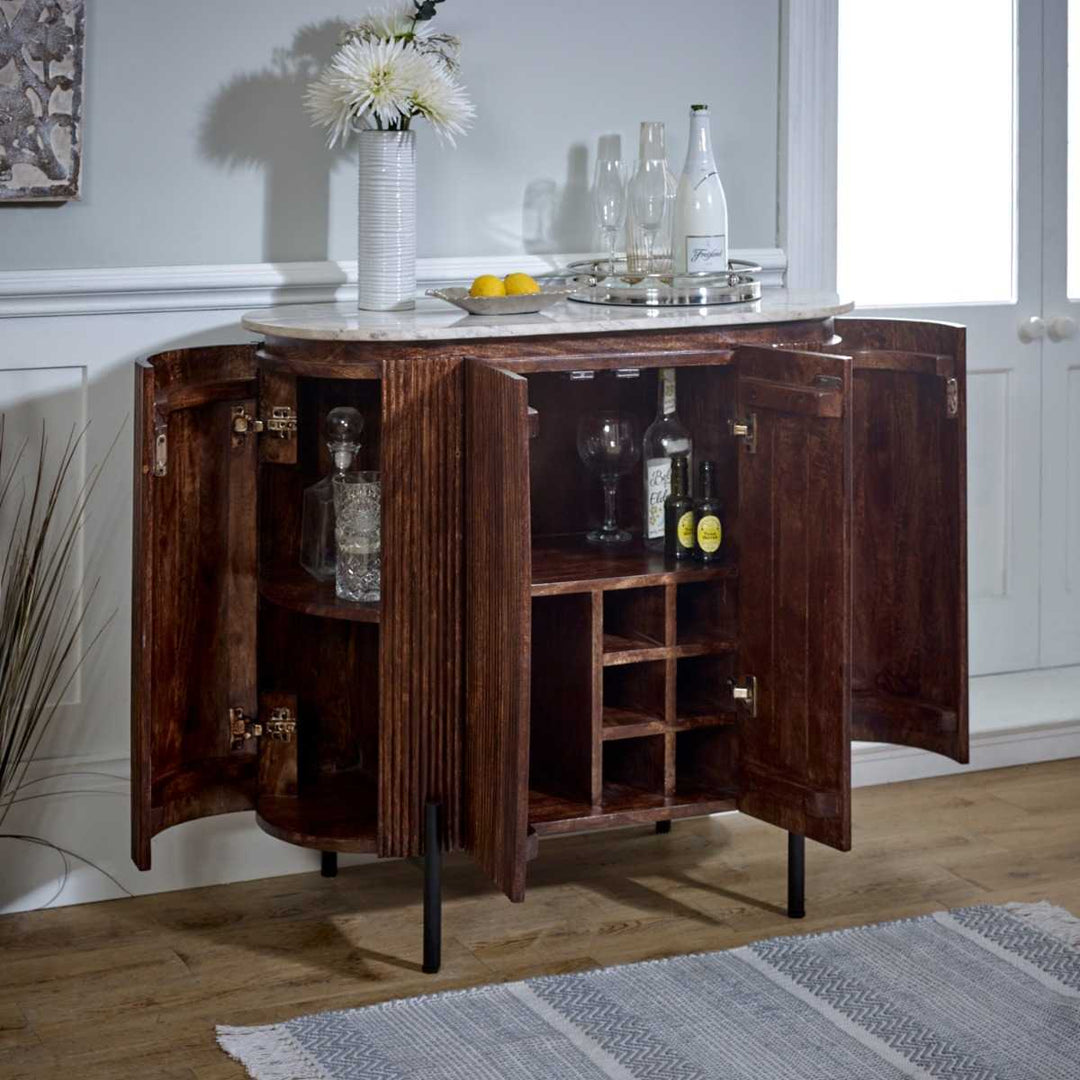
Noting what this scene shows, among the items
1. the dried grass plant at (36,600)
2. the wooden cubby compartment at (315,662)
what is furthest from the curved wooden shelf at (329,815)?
the dried grass plant at (36,600)

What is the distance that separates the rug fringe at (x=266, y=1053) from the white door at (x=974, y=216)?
2092 millimetres

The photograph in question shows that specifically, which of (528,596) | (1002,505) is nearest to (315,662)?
(528,596)

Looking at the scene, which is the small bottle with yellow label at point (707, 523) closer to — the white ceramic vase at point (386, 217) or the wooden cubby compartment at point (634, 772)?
the wooden cubby compartment at point (634, 772)

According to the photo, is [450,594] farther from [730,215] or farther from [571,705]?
[730,215]

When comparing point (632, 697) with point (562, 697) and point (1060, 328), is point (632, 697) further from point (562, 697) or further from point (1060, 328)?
point (1060, 328)

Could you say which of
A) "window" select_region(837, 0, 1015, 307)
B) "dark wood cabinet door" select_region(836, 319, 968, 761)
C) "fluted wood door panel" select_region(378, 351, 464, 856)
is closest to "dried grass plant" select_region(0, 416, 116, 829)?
"fluted wood door panel" select_region(378, 351, 464, 856)

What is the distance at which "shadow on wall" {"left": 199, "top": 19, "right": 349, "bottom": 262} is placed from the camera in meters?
2.96

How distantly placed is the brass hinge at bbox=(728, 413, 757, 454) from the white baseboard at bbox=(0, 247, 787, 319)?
65 centimetres

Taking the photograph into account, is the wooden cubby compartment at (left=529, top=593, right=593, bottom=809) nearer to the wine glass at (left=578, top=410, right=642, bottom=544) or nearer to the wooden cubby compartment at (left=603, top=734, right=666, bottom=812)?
the wooden cubby compartment at (left=603, top=734, right=666, bottom=812)

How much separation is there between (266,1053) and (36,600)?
3.03ft

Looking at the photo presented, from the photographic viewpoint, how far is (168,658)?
272cm

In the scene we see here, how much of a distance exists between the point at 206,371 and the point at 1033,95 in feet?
7.03

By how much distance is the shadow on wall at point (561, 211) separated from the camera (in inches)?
125

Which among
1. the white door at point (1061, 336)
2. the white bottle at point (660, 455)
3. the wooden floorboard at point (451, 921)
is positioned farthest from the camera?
the white door at point (1061, 336)
